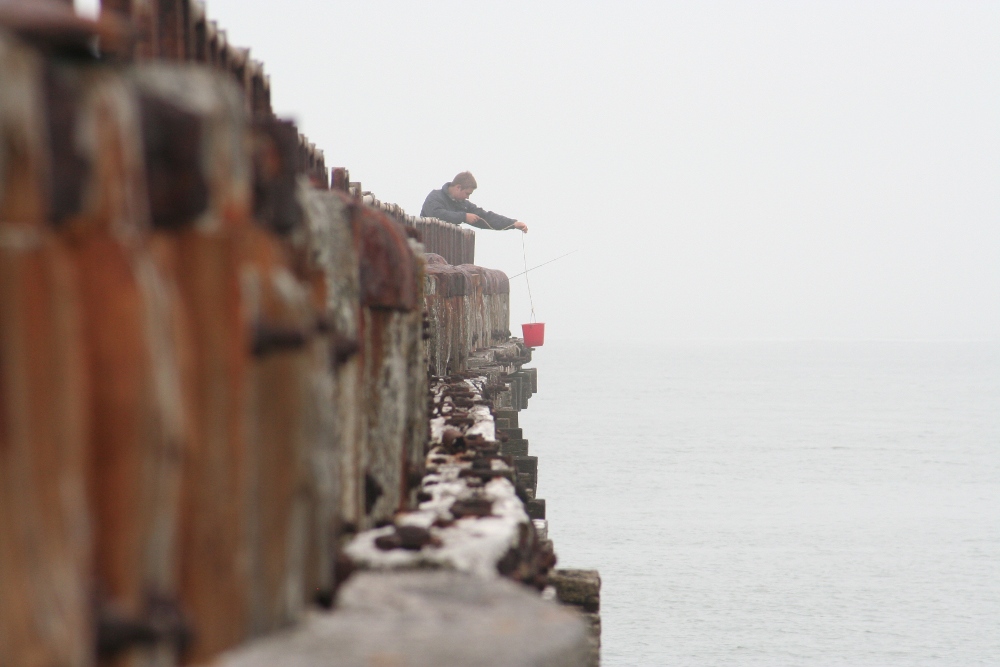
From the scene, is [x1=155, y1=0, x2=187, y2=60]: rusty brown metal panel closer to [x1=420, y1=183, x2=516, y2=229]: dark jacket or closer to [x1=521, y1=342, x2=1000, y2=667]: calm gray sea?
[x1=420, y1=183, x2=516, y2=229]: dark jacket

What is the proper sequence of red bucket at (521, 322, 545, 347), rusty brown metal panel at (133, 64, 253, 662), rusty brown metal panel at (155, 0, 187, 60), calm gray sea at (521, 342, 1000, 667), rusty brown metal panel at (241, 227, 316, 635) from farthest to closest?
calm gray sea at (521, 342, 1000, 667), red bucket at (521, 322, 545, 347), rusty brown metal panel at (155, 0, 187, 60), rusty brown metal panel at (241, 227, 316, 635), rusty brown metal panel at (133, 64, 253, 662)

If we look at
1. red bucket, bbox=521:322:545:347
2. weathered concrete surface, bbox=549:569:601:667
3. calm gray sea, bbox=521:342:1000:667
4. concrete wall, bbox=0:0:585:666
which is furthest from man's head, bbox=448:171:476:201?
calm gray sea, bbox=521:342:1000:667

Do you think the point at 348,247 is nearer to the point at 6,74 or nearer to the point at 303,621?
the point at 303,621

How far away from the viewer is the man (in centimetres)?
1812

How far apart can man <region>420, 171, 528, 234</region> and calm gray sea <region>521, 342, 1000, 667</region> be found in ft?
86.6

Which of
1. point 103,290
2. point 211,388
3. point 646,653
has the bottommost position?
point 646,653

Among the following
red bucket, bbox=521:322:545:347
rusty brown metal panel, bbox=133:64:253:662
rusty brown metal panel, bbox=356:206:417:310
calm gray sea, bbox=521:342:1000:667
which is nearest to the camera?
rusty brown metal panel, bbox=133:64:253:662

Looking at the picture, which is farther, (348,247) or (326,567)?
(348,247)

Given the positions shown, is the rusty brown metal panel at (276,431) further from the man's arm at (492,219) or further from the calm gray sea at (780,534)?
the calm gray sea at (780,534)

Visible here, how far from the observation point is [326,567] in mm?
2406

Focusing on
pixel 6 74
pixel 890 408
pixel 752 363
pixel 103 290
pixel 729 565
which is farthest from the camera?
pixel 752 363

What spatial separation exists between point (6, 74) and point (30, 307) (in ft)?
0.91

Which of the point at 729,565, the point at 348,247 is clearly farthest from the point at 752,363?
the point at 348,247

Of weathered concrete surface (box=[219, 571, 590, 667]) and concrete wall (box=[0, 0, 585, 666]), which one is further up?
concrete wall (box=[0, 0, 585, 666])
